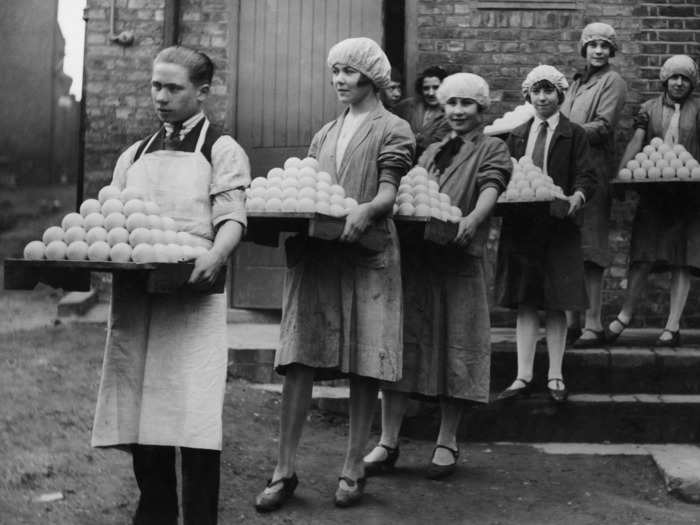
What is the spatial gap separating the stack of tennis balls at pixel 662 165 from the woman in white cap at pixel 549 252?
0.62m

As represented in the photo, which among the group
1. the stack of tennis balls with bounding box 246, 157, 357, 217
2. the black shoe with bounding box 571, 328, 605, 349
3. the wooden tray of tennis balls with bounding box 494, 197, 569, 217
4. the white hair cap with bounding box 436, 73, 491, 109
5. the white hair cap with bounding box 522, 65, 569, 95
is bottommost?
the black shoe with bounding box 571, 328, 605, 349

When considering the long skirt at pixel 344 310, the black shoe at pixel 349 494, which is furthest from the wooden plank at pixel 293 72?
the black shoe at pixel 349 494

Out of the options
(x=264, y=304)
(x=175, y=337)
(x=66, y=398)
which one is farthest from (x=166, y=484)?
(x=264, y=304)

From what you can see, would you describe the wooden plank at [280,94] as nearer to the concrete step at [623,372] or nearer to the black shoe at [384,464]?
the concrete step at [623,372]

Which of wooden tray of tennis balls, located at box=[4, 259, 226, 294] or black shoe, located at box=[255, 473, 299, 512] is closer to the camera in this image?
wooden tray of tennis balls, located at box=[4, 259, 226, 294]

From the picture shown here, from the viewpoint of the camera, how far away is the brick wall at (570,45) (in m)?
8.31

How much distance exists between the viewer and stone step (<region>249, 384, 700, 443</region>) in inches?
247

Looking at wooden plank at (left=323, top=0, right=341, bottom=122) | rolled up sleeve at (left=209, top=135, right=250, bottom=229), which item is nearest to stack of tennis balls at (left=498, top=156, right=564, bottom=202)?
rolled up sleeve at (left=209, top=135, right=250, bottom=229)

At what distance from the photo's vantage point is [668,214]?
7.05 meters

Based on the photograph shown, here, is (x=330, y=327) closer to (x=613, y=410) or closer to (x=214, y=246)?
(x=214, y=246)

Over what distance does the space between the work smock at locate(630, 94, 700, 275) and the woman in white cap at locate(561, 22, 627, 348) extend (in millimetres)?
315

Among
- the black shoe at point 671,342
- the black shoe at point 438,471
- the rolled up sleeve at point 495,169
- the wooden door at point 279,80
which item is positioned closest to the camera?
the rolled up sleeve at point 495,169

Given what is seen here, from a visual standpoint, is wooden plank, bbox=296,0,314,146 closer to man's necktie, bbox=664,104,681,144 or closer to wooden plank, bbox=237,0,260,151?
wooden plank, bbox=237,0,260,151

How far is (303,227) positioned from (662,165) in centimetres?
308
